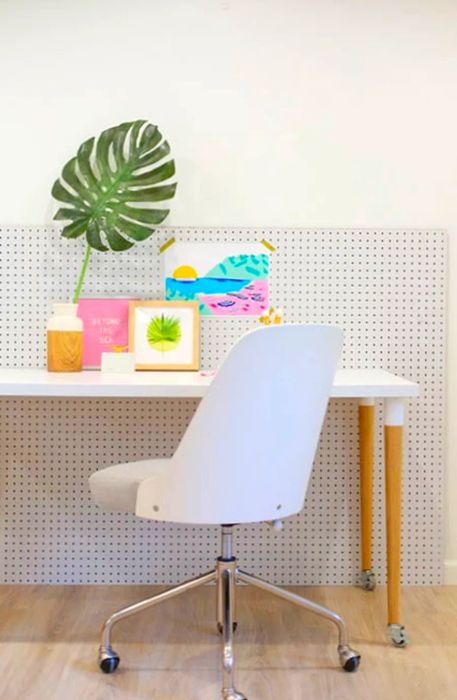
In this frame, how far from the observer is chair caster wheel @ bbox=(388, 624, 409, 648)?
2.25 m

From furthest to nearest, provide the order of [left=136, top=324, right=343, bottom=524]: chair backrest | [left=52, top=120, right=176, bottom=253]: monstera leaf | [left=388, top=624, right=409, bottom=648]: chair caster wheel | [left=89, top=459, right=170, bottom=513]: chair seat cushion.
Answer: [left=52, top=120, right=176, bottom=253]: monstera leaf < [left=388, top=624, right=409, bottom=648]: chair caster wheel < [left=89, top=459, right=170, bottom=513]: chair seat cushion < [left=136, top=324, right=343, bottom=524]: chair backrest

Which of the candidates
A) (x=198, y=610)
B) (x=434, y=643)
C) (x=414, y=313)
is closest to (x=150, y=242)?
(x=414, y=313)

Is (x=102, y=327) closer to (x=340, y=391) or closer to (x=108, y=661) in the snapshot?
(x=340, y=391)

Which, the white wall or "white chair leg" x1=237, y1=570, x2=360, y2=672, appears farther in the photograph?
the white wall

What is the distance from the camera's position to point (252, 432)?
1.85 m

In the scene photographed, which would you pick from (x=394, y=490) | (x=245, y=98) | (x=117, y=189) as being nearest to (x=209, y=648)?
(x=394, y=490)

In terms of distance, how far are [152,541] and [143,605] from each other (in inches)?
27.3

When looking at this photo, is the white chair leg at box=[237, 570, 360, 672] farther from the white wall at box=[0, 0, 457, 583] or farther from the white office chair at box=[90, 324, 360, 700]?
the white wall at box=[0, 0, 457, 583]

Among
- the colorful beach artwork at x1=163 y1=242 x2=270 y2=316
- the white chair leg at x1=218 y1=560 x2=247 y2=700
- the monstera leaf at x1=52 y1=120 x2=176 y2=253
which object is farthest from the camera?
the colorful beach artwork at x1=163 y1=242 x2=270 y2=316

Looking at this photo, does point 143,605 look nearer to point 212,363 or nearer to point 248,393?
point 248,393

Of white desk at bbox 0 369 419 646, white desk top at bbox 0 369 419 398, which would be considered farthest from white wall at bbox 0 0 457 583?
white desk top at bbox 0 369 419 398

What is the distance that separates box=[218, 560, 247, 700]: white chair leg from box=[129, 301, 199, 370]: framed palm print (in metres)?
0.83

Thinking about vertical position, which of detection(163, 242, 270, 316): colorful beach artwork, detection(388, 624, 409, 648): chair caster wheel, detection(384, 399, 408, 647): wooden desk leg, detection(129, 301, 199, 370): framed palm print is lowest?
detection(388, 624, 409, 648): chair caster wheel

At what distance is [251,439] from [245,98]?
147 centimetres
